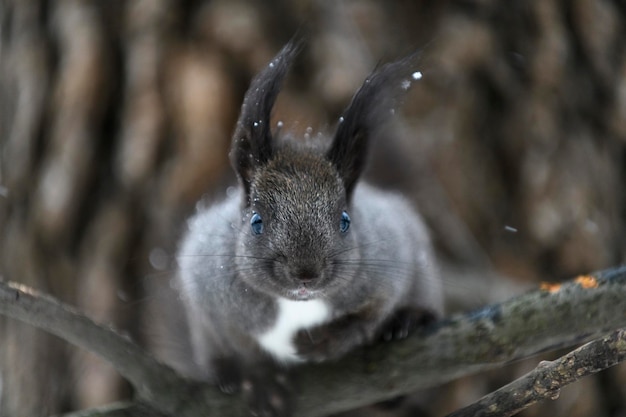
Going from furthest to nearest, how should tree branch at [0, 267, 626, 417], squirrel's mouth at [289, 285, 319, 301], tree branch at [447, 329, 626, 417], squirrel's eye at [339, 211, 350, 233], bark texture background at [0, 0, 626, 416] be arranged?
bark texture background at [0, 0, 626, 416] → squirrel's eye at [339, 211, 350, 233] → squirrel's mouth at [289, 285, 319, 301] → tree branch at [0, 267, 626, 417] → tree branch at [447, 329, 626, 417]

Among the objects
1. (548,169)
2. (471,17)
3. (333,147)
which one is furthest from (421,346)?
(471,17)

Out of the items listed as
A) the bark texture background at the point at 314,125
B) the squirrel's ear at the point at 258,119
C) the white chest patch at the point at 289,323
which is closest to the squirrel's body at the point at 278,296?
the white chest patch at the point at 289,323

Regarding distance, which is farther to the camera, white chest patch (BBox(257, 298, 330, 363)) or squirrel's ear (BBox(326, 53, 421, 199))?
white chest patch (BBox(257, 298, 330, 363))

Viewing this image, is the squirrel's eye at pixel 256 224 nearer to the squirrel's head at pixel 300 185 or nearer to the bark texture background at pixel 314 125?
the squirrel's head at pixel 300 185

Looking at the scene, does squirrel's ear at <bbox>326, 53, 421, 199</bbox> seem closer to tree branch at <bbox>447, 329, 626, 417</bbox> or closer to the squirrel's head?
the squirrel's head

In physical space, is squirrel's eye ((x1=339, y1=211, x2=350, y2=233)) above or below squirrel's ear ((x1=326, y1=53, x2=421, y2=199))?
below

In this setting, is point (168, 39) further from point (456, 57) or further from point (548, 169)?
point (548, 169)

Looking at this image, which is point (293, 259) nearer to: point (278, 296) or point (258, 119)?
point (278, 296)

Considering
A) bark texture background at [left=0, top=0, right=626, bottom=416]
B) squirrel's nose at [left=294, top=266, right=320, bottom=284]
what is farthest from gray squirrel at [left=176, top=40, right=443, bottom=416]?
bark texture background at [left=0, top=0, right=626, bottom=416]
